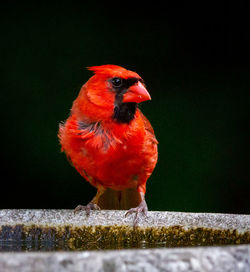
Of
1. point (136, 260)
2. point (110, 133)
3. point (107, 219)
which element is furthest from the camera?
point (110, 133)

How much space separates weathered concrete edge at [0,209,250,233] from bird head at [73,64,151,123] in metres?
0.53

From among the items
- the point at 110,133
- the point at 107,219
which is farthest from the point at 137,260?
the point at 110,133

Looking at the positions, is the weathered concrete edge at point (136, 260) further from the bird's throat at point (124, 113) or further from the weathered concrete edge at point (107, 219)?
the bird's throat at point (124, 113)

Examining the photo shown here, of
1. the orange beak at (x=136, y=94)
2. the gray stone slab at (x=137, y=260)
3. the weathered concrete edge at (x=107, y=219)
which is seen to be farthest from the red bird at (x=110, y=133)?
the gray stone slab at (x=137, y=260)

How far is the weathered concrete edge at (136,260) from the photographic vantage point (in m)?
0.63

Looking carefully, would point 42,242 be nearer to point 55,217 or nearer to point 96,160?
point 55,217

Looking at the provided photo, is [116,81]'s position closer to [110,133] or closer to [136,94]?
[136,94]

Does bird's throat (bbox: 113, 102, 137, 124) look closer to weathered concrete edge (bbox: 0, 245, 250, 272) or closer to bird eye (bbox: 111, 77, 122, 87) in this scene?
bird eye (bbox: 111, 77, 122, 87)

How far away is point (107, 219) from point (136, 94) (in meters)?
0.61

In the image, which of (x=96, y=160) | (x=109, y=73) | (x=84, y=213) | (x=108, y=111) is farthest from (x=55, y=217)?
(x=109, y=73)

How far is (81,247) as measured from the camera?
136 cm

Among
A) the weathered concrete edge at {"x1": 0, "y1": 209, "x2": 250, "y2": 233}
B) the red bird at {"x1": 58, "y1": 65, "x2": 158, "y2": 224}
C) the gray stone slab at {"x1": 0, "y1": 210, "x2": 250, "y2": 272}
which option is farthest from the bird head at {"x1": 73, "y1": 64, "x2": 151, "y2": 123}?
the gray stone slab at {"x1": 0, "y1": 210, "x2": 250, "y2": 272}

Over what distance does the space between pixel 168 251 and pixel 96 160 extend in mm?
1246

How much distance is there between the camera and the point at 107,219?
4.90 feet
